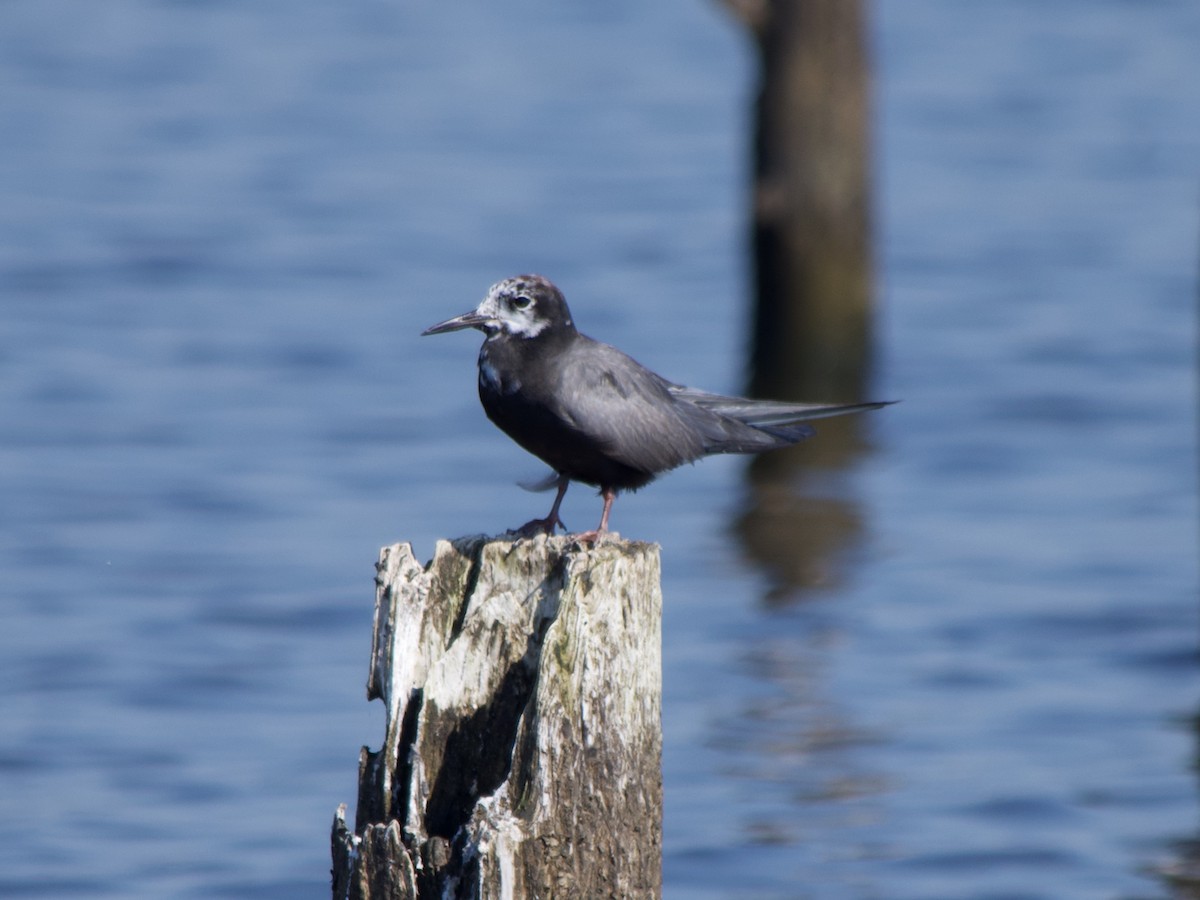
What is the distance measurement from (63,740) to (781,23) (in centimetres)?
597

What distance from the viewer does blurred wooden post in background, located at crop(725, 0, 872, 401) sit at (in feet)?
39.7

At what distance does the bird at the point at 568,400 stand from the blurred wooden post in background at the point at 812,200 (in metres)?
6.45

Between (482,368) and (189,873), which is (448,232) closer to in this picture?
(189,873)

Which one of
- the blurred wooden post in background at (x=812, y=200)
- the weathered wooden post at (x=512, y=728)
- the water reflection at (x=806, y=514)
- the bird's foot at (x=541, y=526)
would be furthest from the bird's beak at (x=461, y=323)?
the blurred wooden post in background at (x=812, y=200)

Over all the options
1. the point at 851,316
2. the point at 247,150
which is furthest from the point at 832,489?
the point at 247,150

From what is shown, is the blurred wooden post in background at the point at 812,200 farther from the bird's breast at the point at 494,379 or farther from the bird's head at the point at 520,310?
the bird's breast at the point at 494,379

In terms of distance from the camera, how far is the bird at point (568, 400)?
18.6 feet

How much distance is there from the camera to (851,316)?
42.9 feet

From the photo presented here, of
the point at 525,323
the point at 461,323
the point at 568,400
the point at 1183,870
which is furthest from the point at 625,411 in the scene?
the point at 1183,870

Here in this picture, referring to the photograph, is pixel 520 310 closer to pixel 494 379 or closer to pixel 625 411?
pixel 494 379

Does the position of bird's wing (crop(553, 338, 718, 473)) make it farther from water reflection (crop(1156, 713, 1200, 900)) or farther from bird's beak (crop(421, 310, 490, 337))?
water reflection (crop(1156, 713, 1200, 900))

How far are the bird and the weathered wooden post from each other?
2.29 ft

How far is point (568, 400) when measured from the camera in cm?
565

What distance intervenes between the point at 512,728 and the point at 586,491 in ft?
25.7
